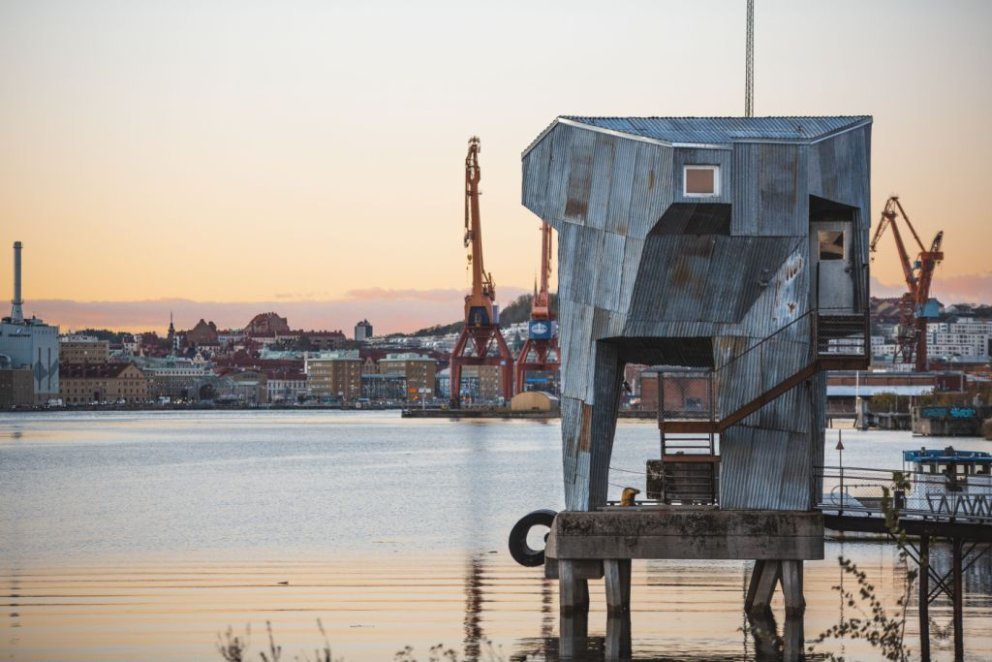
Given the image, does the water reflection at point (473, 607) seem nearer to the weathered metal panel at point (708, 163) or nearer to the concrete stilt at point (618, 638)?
the concrete stilt at point (618, 638)

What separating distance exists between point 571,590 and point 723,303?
210 inches

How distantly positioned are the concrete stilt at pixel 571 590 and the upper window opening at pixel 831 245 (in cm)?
638

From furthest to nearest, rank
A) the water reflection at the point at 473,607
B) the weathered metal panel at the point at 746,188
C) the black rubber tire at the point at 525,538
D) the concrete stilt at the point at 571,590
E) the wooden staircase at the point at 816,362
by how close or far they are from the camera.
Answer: the black rubber tire at the point at 525,538 → the water reflection at the point at 473,607 → the concrete stilt at the point at 571,590 → the weathered metal panel at the point at 746,188 → the wooden staircase at the point at 816,362

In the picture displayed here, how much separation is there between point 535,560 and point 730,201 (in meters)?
10.0

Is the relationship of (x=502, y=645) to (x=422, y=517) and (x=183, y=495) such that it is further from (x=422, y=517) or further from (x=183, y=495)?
(x=183, y=495)

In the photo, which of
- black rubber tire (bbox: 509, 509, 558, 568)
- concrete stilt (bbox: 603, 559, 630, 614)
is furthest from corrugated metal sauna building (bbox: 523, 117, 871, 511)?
black rubber tire (bbox: 509, 509, 558, 568)

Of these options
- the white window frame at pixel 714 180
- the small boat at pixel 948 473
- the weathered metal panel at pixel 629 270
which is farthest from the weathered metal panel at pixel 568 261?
the small boat at pixel 948 473

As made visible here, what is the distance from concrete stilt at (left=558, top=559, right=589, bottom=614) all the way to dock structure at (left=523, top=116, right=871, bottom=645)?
88mm

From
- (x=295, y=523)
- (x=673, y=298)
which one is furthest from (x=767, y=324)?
(x=295, y=523)

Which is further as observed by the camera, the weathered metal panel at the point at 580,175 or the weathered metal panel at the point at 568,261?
the weathered metal panel at the point at 568,261

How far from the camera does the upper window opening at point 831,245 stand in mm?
27672

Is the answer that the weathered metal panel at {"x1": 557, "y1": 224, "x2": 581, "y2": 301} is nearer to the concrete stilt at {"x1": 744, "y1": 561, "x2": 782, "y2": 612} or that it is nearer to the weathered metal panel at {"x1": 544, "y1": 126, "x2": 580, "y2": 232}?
the weathered metal panel at {"x1": 544, "y1": 126, "x2": 580, "y2": 232}

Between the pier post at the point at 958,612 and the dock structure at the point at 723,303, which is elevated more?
the dock structure at the point at 723,303

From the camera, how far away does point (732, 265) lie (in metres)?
A: 27.3
